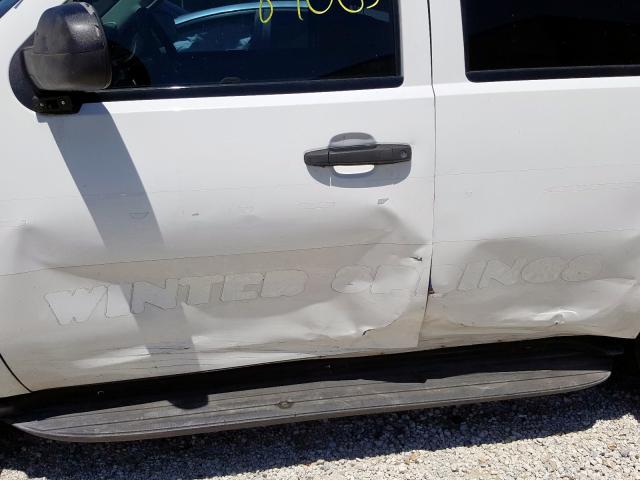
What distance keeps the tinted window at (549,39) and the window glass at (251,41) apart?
0.27 meters

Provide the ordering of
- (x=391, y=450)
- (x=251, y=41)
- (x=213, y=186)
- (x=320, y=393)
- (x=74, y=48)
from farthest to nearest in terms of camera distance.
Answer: (x=391, y=450), (x=320, y=393), (x=251, y=41), (x=213, y=186), (x=74, y=48)

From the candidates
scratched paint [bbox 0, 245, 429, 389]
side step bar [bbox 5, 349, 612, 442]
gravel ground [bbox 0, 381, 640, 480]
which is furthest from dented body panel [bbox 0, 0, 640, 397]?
gravel ground [bbox 0, 381, 640, 480]

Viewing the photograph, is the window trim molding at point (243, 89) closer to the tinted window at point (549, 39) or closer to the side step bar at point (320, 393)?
the tinted window at point (549, 39)

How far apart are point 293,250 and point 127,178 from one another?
0.52 metres

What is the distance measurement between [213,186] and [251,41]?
481 mm

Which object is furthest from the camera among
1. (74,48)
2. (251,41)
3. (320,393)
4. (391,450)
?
(391,450)

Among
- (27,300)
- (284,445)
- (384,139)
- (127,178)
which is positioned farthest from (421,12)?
(284,445)

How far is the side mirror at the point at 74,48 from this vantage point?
1637mm

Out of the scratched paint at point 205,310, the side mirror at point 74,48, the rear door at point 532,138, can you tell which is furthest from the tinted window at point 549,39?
the side mirror at point 74,48

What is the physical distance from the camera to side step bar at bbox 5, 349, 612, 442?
2299 mm

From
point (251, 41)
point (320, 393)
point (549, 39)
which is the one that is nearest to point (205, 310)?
point (320, 393)

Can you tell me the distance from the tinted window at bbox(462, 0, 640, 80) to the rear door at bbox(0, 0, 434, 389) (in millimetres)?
200

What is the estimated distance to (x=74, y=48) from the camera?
64.3 inches

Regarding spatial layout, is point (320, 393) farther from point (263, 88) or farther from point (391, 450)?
point (263, 88)
